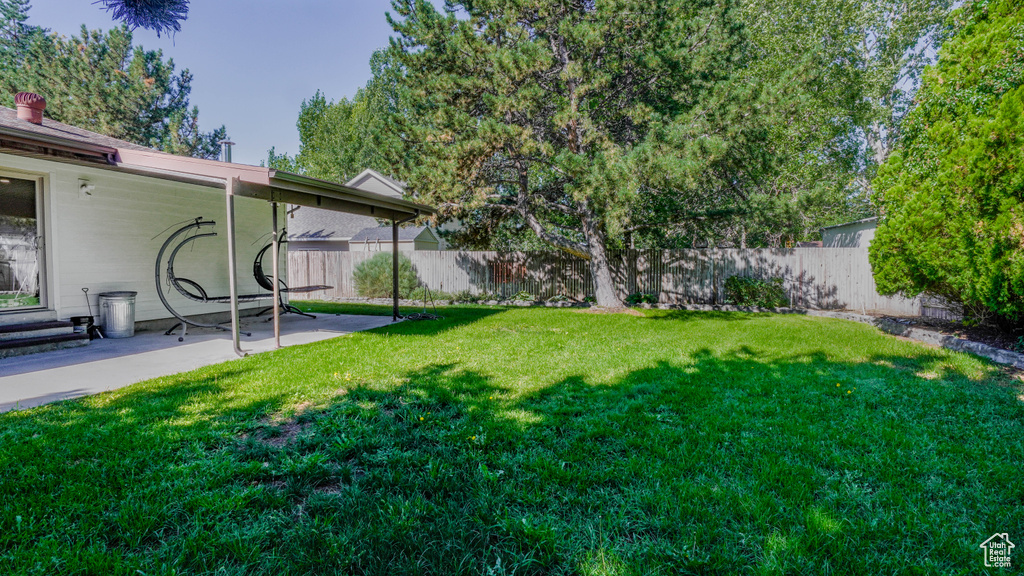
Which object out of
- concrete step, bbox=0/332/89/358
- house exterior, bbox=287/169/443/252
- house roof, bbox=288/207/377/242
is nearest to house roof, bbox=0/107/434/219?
concrete step, bbox=0/332/89/358

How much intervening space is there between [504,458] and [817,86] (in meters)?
18.4

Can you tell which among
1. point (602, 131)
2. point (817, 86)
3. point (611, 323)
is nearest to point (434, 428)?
point (611, 323)

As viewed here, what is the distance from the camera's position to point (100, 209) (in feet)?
20.8

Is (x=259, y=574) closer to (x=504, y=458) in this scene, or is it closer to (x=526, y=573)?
(x=526, y=573)

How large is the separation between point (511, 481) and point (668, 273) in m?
10.8

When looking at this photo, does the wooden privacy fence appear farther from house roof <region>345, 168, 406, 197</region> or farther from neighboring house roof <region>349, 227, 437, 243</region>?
house roof <region>345, 168, 406, 197</region>

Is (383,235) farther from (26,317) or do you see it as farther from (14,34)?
(14,34)

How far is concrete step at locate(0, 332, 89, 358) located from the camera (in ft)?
16.6

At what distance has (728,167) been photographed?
9648mm

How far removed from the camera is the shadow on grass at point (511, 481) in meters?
1.80

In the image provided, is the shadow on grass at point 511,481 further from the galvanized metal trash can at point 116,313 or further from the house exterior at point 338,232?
the house exterior at point 338,232

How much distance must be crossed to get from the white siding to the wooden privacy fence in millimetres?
6494

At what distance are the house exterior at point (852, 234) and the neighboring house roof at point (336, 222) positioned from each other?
16094mm

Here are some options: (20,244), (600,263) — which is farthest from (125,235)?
(600,263)
